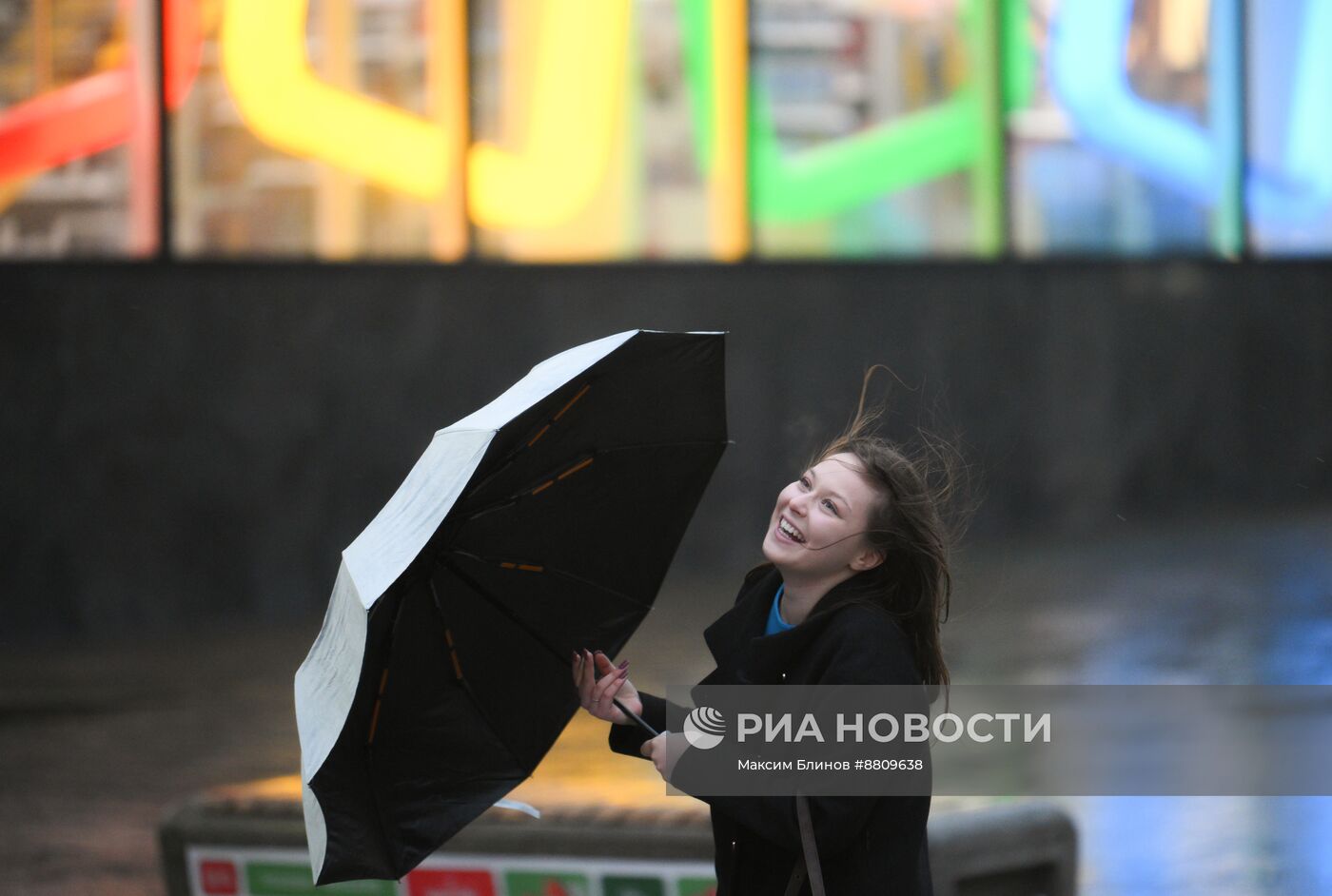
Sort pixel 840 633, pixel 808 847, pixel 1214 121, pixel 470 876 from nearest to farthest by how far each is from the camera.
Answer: pixel 808 847, pixel 840 633, pixel 470 876, pixel 1214 121

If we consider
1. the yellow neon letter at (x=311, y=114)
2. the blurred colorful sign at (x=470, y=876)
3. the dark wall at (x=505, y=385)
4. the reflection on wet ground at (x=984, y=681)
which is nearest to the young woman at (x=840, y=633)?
the blurred colorful sign at (x=470, y=876)

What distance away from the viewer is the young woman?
2.29m

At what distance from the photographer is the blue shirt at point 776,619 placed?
2471 millimetres

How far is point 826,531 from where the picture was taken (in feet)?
7.91

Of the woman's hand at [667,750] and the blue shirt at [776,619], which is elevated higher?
the blue shirt at [776,619]

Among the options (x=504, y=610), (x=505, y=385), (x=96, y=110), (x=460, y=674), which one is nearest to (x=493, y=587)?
(x=504, y=610)

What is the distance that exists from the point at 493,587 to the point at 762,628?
1.54 feet

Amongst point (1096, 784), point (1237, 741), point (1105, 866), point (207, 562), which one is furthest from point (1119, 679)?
point (207, 562)

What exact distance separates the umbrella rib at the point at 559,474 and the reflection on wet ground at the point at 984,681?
4.23 ft

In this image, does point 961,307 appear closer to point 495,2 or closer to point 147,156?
point 495,2

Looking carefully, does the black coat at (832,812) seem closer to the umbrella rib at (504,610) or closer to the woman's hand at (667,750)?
the woman's hand at (667,750)

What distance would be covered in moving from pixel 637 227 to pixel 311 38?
247 cm

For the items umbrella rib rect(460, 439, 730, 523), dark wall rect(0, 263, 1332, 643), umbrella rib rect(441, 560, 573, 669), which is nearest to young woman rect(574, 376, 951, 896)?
umbrella rib rect(441, 560, 573, 669)

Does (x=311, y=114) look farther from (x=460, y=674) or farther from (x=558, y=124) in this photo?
(x=460, y=674)
